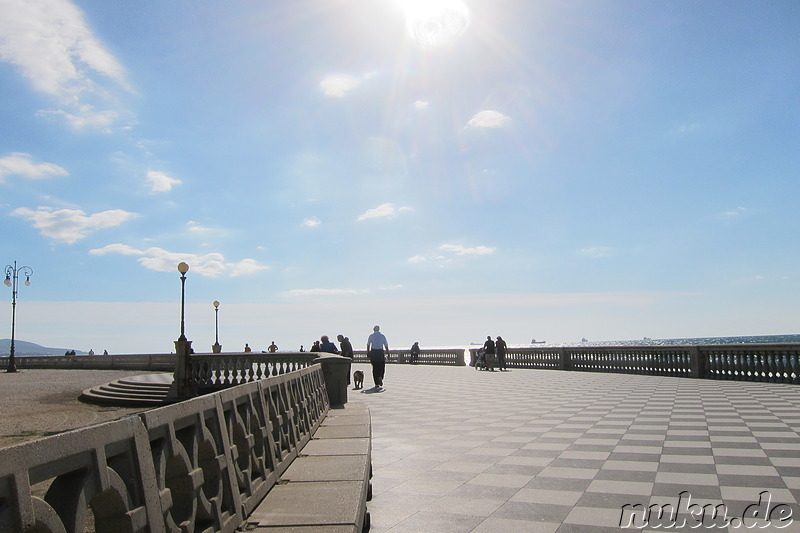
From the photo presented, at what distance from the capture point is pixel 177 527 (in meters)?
2.48

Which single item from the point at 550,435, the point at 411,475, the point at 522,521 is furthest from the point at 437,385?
the point at 522,521

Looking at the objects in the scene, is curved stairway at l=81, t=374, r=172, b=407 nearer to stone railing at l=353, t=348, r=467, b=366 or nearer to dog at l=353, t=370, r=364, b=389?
dog at l=353, t=370, r=364, b=389

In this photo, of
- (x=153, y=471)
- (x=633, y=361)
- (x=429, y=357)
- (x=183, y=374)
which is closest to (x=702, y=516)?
(x=153, y=471)

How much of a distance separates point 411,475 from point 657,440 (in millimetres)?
4015

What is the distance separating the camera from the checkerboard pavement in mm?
4961

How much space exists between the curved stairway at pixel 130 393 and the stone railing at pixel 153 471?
17229 mm

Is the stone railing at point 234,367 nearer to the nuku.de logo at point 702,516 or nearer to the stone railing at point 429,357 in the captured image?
the nuku.de logo at point 702,516

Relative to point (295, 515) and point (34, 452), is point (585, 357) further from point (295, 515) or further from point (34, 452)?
point (34, 452)

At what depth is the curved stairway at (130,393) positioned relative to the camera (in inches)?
798

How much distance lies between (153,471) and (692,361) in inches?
894

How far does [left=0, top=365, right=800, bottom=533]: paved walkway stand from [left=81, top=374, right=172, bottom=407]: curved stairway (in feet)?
16.0

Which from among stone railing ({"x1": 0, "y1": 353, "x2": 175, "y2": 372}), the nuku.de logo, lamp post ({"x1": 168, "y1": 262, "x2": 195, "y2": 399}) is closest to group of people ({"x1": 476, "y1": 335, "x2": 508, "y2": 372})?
lamp post ({"x1": 168, "y1": 262, "x2": 195, "y2": 399})

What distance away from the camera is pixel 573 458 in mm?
7375

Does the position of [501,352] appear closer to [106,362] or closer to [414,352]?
[414,352]
